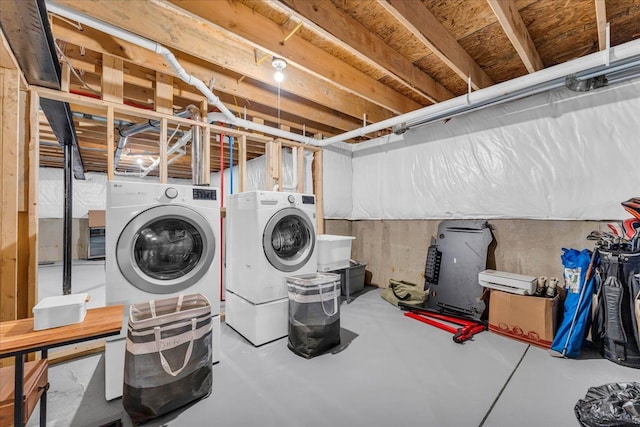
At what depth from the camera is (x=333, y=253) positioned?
320 cm

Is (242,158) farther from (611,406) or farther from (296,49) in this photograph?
(611,406)

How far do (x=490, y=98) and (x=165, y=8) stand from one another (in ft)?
9.12

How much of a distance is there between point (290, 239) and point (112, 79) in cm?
207

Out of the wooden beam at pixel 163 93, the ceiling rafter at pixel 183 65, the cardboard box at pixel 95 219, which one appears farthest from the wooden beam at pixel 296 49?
the cardboard box at pixel 95 219

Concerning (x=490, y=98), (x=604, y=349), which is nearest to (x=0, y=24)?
(x=490, y=98)

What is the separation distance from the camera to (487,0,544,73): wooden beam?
1770 mm

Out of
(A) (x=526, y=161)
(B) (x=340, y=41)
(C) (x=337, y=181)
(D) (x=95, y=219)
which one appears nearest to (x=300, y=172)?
(C) (x=337, y=181)

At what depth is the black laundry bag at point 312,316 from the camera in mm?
2166

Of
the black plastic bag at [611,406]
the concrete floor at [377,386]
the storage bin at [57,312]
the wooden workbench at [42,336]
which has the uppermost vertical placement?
the storage bin at [57,312]

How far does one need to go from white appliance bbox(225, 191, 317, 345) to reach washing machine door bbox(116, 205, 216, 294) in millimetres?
456

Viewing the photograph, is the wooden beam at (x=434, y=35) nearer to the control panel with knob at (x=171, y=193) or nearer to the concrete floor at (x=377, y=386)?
the control panel with knob at (x=171, y=193)

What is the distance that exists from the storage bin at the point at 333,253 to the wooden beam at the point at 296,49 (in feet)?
5.37

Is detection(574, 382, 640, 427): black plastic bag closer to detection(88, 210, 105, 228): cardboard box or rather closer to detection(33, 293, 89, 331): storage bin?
detection(33, 293, 89, 331): storage bin

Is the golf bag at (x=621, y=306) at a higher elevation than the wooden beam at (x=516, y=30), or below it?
below
